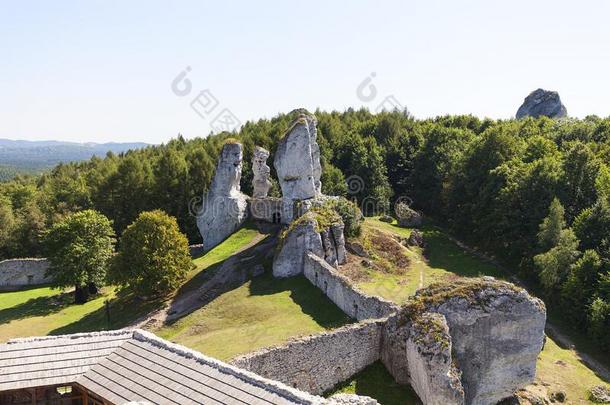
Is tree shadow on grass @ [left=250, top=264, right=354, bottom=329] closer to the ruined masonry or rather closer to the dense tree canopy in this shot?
the ruined masonry

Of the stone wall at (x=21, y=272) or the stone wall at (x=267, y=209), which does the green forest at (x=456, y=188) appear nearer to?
the stone wall at (x=21, y=272)

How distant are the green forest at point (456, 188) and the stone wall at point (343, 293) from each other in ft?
Result: 44.7

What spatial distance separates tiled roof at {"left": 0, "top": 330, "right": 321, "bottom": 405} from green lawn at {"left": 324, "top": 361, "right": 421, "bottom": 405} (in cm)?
682

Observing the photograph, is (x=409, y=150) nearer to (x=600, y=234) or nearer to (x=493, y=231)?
(x=493, y=231)

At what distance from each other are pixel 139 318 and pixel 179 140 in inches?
2129

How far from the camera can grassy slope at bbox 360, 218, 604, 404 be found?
72.8ft

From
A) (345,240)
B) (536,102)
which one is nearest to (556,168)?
(345,240)

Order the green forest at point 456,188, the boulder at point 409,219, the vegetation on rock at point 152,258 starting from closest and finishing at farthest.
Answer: the vegetation on rock at point 152,258
the green forest at point 456,188
the boulder at point 409,219

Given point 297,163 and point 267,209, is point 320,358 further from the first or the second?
point 267,209

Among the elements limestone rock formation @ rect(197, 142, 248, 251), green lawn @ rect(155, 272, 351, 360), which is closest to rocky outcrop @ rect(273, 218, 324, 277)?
green lawn @ rect(155, 272, 351, 360)

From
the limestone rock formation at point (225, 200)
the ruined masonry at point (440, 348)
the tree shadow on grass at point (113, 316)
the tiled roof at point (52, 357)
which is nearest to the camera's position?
the tiled roof at point (52, 357)

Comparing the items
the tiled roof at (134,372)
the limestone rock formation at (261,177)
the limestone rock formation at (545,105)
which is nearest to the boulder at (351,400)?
the tiled roof at (134,372)

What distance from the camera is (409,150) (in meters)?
64.5

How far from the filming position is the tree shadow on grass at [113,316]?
29.8m
